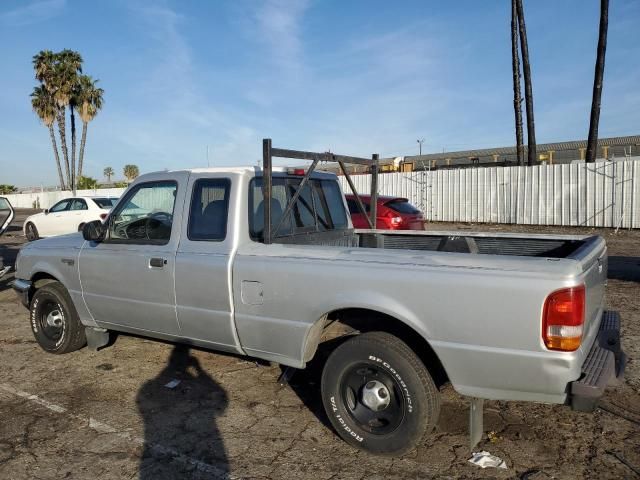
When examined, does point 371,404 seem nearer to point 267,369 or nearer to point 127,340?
point 267,369

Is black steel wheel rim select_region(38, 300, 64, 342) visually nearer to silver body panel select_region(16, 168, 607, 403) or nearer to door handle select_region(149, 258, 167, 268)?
silver body panel select_region(16, 168, 607, 403)

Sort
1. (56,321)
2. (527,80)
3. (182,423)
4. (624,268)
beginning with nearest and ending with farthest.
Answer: (182,423) → (56,321) → (624,268) → (527,80)

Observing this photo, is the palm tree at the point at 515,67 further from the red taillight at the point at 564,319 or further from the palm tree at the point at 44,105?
the palm tree at the point at 44,105

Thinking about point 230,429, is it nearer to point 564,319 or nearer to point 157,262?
point 157,262

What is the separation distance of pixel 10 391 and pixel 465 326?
13.2 feet

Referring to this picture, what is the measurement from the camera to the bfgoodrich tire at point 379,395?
124 inches

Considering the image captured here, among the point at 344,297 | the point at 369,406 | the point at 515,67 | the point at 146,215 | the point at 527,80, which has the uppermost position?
the point at 515,67

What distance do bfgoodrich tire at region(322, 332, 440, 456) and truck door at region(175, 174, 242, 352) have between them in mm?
938

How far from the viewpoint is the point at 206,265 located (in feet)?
13.0

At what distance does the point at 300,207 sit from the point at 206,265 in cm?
103

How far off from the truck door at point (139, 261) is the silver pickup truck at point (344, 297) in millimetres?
14

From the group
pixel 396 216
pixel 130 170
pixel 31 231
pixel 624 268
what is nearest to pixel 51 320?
pixel 396 216

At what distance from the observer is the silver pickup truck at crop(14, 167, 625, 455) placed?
9.27 feet

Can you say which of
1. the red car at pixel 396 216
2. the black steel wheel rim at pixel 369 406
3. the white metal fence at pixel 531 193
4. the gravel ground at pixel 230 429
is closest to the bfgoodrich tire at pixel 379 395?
the black steel wheel rim at pixel 369 406
